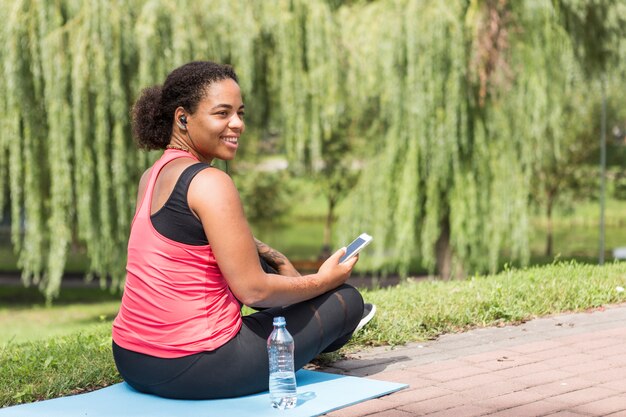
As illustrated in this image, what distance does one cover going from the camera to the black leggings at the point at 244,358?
13.1 feet

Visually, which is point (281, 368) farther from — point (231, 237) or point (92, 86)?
Answer: point (92, 86)

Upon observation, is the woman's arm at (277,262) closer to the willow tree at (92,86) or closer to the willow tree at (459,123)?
the willow tree at (92,86)

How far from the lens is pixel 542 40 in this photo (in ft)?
44.1

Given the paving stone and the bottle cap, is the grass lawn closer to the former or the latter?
the bottle cap

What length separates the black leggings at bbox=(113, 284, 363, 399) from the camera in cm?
400

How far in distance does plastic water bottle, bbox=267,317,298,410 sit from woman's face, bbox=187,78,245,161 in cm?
81

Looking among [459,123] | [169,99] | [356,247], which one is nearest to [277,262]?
[356,247]

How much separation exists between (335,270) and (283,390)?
1.97 ft

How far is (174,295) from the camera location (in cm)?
395

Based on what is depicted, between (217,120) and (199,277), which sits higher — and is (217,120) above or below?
above

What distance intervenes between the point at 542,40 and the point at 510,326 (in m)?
8.39

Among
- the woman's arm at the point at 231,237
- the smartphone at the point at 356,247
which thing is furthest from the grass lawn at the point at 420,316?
the woman's arm at the point at 231,237

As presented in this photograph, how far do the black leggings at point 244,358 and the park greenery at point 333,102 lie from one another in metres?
8.66

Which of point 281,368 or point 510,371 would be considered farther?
point 510,371
